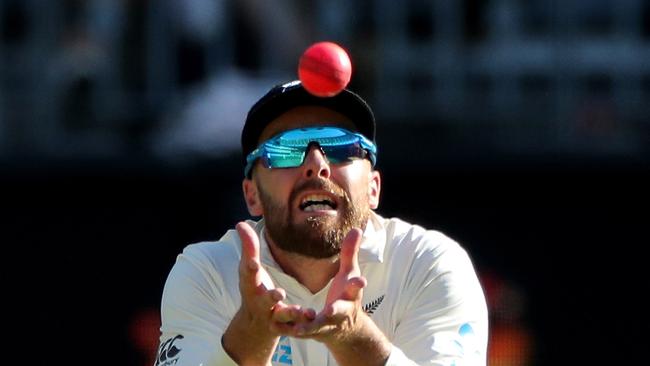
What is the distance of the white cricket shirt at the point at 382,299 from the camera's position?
16.3 ft

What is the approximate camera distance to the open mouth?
502 centimetres

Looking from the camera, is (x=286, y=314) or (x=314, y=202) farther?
(x=314, y=202)

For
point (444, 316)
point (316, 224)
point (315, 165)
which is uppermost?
point (315, 165)

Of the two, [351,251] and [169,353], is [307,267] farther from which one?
[351,251]

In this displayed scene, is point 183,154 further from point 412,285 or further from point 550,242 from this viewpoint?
point 412,285

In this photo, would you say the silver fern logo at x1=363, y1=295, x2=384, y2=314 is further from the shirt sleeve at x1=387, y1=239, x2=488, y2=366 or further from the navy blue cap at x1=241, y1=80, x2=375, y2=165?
the navy blue cap at x1=241, y1=80, x2=375, y2=165

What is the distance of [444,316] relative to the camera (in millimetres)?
5012

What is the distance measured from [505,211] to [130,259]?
6.04ft

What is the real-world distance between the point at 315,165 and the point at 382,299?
1.49 ft

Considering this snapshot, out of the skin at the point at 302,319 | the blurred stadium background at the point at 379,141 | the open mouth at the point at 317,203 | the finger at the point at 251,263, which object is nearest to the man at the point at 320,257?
the open mouth at the point at 317,203

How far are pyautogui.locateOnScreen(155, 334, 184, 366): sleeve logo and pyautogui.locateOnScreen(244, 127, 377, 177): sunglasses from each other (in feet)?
1.91

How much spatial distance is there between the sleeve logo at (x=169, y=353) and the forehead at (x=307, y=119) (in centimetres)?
67

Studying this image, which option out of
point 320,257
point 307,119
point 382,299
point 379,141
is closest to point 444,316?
point 382,299

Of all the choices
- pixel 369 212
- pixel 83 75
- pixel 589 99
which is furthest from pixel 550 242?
pixel 369 212
